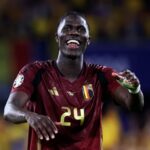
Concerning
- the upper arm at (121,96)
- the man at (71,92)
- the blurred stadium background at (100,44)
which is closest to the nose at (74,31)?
the man at (71,92)

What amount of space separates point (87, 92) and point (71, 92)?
0.15 metres

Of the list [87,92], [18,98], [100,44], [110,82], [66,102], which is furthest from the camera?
[100,44]

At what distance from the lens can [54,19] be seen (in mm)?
18375

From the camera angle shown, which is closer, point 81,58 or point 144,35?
point 81,58

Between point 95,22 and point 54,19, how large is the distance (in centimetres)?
98

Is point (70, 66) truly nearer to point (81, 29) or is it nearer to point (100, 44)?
point (81, 29)

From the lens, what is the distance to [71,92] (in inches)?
277

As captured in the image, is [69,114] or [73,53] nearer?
[69,114]

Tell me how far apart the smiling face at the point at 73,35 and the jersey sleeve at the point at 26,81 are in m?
0.34

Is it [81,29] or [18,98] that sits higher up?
[81,29]

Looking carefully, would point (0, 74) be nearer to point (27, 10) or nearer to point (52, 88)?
→ point (27, 10)

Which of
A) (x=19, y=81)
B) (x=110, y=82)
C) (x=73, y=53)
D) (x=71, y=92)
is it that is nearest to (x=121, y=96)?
(x=110, y=82)

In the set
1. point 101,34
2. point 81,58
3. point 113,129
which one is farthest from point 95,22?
point 81,58

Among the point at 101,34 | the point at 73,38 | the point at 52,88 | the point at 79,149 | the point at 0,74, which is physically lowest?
the point at 79,149
